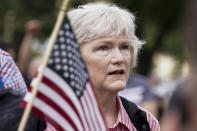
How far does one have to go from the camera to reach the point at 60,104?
9.36 feet

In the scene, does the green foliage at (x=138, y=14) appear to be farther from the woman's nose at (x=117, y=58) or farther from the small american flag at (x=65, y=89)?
the small american flag at (x=65, y=89)

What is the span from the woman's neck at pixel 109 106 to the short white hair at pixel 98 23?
35 centimetres

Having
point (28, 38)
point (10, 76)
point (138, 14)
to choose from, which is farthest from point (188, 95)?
point (138, 14)

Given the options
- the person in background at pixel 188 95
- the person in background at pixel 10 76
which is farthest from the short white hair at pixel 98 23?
the person in background at pixel 188 95

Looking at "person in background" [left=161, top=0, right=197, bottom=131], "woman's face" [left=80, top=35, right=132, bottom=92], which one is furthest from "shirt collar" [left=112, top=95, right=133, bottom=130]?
"person in background" [left=161, top=0, right=197, bottom=131]

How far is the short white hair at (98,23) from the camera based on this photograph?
3.53 metres

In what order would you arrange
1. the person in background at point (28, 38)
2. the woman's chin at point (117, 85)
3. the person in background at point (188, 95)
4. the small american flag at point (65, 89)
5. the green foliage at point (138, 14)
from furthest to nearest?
the green foliage at point (138, 14)
the person in background at point (28, 38)
the woman's chin at point (117, 85)
the small american flag at point (65, 89)
the person in background at point (188, 95)

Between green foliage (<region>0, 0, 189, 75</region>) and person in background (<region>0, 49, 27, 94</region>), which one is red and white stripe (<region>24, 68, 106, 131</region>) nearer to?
person in background (<region>0, 49, 27, 94</region>)

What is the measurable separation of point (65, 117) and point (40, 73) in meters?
0.28

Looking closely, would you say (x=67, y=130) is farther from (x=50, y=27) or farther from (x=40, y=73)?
(x=50, y=27)

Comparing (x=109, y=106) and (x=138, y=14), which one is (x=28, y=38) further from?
(x=138, y=14)

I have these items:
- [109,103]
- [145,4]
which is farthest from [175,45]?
[109,103]

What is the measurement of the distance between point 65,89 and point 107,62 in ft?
2.41

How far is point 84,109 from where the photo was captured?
9.50ft
